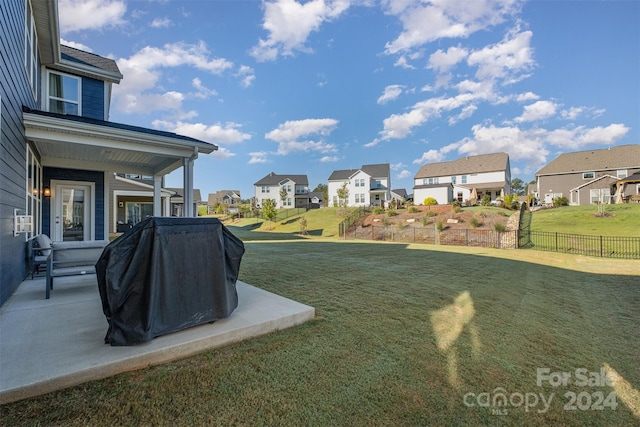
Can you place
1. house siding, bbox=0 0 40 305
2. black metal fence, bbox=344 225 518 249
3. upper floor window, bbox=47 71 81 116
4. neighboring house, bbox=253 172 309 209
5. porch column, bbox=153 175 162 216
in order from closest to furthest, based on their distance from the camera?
1. house siding, bbox=0 0 40 305
2. upper floor window, bbox=47 71 81 116
3. porch column, bbox=153 175 162 216
4. black metal fence, bbox=344 225 518 249
5. neighboring house, bbox=253 172 309 209

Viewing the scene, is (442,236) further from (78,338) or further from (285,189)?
(285,189)

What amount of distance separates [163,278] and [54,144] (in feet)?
18.5

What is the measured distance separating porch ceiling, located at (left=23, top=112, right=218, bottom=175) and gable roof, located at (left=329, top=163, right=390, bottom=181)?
132 ft

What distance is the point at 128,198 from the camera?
20.6m

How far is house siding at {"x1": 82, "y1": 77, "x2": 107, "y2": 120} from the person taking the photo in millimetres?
9312

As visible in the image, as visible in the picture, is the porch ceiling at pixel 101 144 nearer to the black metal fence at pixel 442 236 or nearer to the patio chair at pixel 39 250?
the patio chair at pixel 39 250

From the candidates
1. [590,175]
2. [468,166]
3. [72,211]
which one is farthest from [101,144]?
[468,166]

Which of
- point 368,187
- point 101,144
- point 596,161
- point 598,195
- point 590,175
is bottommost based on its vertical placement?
point 101,144

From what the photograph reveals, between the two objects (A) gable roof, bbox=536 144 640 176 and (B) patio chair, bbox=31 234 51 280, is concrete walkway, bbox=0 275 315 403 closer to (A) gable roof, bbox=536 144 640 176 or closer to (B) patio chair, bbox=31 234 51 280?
(B) patio chair, bbox=31 234 51 280

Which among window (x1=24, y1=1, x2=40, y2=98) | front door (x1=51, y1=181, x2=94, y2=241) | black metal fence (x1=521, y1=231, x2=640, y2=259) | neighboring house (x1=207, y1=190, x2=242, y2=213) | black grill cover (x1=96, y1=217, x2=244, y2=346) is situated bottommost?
black metal fence (x1=521, y1=231, x2=640, y2=259)

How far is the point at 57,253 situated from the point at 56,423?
4.04 metres

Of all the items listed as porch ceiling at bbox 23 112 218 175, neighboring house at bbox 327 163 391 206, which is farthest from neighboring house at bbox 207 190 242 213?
porch ceiling at bbox 23 112 218 175

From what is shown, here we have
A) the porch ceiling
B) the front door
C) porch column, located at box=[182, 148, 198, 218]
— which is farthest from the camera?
the front door

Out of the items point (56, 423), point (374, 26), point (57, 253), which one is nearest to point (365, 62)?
point (374, 26)
